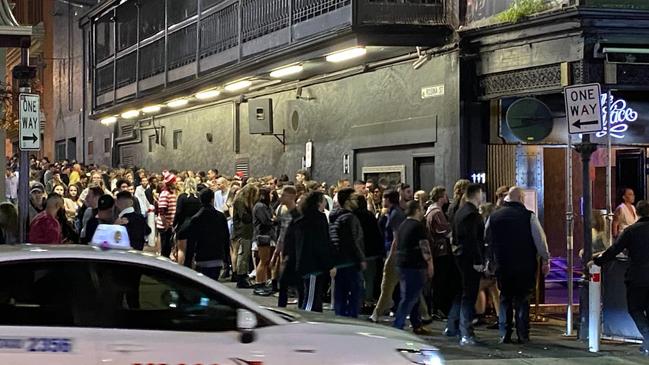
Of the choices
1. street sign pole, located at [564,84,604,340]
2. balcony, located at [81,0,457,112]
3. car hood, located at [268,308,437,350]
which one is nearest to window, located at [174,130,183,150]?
balcony, located at [81,0,457,112]

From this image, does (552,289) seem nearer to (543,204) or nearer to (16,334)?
(543,204)

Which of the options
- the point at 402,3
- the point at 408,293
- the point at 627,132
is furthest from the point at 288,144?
the point at 408,293

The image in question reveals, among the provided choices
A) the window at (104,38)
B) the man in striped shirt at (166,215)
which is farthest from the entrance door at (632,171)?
the window at (104,38)

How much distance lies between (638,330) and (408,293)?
2.78 m

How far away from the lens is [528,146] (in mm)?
15133

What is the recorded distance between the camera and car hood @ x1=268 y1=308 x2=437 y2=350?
655 centimetres

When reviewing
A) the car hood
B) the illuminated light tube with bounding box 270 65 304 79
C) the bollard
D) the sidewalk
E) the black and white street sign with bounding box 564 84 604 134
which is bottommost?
the sidewalk

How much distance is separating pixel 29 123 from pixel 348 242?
4.62 metres

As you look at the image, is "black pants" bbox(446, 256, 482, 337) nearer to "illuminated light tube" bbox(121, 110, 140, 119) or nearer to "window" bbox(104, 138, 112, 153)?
"illuminated light tube" bbox(121, 110, 140, 119)

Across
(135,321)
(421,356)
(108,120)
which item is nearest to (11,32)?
(135,321)


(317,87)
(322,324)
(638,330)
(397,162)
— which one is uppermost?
(317,87)

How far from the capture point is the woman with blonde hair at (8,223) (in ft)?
36.9

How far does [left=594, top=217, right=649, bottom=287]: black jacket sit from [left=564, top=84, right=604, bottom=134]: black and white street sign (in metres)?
1.31

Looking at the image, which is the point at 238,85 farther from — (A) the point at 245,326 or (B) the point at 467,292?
(A) the point at 245,326
